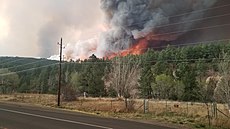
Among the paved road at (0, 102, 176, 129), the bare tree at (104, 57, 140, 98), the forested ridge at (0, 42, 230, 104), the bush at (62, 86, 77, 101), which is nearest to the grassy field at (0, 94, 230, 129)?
the paved road at (0, 102, 176, 129)

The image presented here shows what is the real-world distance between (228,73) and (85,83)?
7857cm

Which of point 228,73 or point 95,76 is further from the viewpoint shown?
point 95,76

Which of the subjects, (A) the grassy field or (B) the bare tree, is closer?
(A) the grassy field

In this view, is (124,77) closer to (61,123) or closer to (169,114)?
(169,114)

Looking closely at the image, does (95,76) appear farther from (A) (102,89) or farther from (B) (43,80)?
(B) (43,80)

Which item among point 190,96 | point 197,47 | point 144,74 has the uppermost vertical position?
point 197,47

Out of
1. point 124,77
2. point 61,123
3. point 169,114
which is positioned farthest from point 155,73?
point 61,123

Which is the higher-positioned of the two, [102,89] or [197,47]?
[197,47]

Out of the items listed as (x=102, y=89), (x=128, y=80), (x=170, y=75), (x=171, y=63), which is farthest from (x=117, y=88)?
(x=171, y=63)

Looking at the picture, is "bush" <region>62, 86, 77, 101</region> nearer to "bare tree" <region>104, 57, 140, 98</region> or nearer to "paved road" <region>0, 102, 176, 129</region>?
"bare tree" <region>104, 57, 140, 98</region>

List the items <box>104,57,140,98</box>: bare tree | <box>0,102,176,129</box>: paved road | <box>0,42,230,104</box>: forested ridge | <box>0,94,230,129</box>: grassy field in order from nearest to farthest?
1. <box>0,102,176,129</box>: paved road
2. <box>0,94,230,129</box>: grassy field
3. <box>104,57,140,98</box>: bare tree
4. <box>0,42,230,104</box>: forested ridge

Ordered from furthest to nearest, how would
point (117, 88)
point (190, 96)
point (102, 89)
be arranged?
point (102, 89), point (190, 96), point (117, 88)

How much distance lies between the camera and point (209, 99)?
34.8 meters

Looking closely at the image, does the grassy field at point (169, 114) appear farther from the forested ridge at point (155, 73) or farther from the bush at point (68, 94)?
the forested ridge at point (155, 73)
